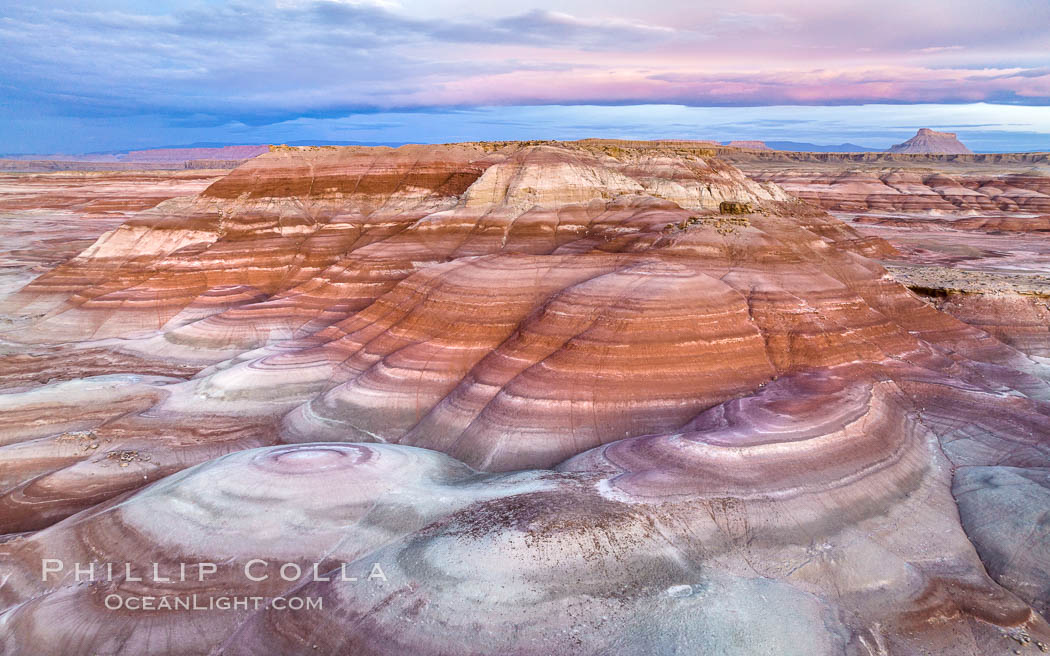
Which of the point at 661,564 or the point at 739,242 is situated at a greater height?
the point at 739,242

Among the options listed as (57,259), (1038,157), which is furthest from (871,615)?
(1038,157)

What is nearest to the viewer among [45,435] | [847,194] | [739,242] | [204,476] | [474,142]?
[204,476]

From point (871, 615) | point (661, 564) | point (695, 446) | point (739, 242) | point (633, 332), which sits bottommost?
point (871, 615)

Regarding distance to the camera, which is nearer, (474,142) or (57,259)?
(474,142)

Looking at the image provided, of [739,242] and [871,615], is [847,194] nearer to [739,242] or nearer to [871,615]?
[739,242]

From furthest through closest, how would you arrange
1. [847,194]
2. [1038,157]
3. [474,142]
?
1. [1038,157]
2. [847,194]
3. [474,142]

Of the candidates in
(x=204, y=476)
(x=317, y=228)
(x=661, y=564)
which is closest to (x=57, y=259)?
(x=317, y=228)
